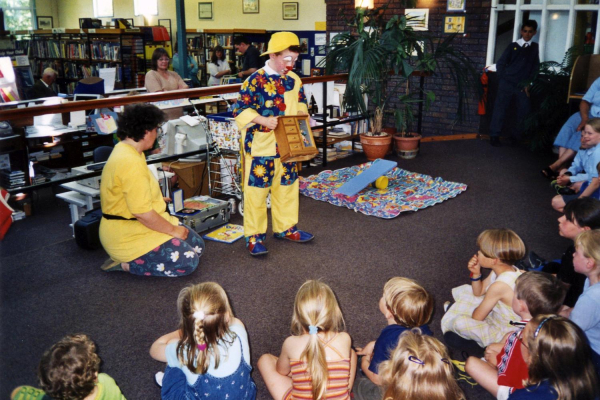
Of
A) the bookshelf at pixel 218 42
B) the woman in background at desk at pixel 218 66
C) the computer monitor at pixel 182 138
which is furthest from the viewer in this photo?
the bookshelf at pixel 218 42

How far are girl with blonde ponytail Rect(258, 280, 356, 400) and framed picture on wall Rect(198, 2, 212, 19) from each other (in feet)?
34.3

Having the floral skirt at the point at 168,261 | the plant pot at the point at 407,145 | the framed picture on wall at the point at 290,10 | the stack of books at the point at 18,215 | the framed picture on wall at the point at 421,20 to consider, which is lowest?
the stack of books at the point at 18,215

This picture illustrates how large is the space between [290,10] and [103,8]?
5.52 m

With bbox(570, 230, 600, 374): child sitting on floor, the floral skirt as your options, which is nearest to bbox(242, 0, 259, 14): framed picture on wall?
the floral skirt

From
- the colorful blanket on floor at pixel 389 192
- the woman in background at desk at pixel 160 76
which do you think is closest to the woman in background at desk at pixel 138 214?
the colorful blanket on floor at pixel 389 192

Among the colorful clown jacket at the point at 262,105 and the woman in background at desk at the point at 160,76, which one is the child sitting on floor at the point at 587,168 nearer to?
the colorful clown jacket at the point at 262,105

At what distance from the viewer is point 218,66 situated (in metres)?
10.7

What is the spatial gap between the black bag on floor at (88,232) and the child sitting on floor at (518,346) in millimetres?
2697

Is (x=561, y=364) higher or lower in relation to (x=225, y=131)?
lower

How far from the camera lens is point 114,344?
2.88 metres

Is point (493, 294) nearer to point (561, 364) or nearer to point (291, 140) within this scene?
point (561, 364)

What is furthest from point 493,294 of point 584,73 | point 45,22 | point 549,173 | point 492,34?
point 45,22

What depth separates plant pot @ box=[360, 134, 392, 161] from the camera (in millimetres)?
6410

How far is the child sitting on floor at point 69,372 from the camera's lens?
6.01 ft
